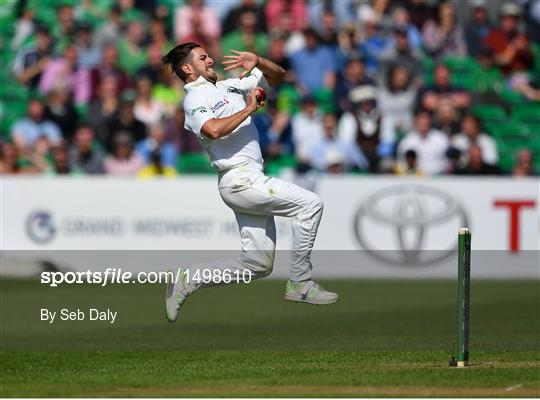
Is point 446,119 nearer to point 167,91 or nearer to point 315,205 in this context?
point 167,91

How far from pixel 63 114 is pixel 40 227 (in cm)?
306

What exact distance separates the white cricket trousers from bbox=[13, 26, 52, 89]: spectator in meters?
12.2

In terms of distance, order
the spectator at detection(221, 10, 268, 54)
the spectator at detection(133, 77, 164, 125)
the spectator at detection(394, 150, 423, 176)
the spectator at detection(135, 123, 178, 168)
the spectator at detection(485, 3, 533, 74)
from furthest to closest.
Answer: the spectator at detection(485, 3, 533, 74) < the spectator at detection(221, 10, 268, 54) < the spectator at detection(133, 77, 164, 125) < the spectator at detection(135, 123, 178, 168) < the spectator at detection(394, 150, 423, 176)

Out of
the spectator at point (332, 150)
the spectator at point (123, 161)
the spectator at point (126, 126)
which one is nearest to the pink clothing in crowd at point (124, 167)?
the spectator at point (123, 161)

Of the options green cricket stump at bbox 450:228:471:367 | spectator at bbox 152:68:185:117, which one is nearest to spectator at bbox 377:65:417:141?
spectator at bbox 152:68:185:117

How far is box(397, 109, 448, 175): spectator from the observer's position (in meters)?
19.5

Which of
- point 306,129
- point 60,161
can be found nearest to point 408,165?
point 306,129

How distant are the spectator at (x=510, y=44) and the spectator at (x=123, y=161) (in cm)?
658

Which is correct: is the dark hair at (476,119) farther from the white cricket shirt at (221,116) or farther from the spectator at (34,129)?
the white cricket shirt at (221,116)

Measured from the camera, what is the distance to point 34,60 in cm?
2148

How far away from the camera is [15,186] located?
18109 mm

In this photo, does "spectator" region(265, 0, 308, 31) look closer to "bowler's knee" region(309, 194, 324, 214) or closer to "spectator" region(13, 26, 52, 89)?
"spectator" region(13, 26, 52, 89)

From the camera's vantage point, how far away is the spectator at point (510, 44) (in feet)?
71.9

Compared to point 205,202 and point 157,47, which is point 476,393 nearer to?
point 205,202
